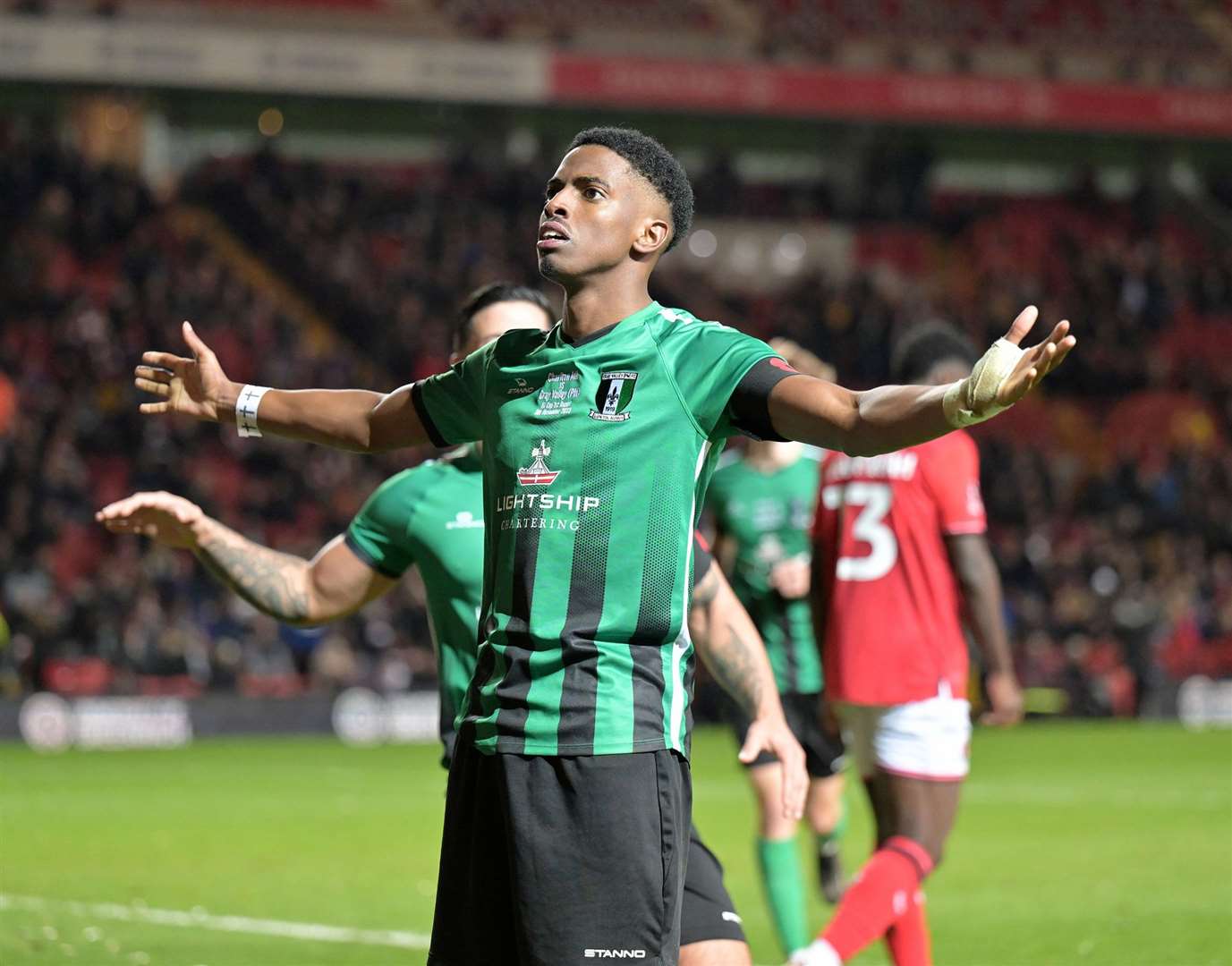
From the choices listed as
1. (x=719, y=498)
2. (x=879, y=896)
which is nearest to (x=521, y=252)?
(x=719, y=498)

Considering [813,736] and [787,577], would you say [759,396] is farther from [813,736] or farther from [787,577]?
[813,736]

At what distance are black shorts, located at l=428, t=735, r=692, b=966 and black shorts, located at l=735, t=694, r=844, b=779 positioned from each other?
16.2ft

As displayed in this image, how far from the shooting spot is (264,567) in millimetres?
5406

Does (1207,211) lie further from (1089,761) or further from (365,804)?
(365,804)

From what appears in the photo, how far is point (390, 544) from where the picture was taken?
5656 mm

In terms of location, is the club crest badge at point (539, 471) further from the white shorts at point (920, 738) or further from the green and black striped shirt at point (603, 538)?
the white shorts at point (920, 738)

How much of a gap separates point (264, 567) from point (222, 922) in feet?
13.9

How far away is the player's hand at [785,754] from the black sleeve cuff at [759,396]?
109 cm

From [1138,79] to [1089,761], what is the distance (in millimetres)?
17277

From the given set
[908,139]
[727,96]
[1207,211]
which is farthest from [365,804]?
[1207,211]

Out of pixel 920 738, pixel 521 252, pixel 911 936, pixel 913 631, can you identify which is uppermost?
pixel 521 252

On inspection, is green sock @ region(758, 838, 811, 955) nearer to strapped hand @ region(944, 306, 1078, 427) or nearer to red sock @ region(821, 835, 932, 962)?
red sock @ region(821, 835, 932, 962)

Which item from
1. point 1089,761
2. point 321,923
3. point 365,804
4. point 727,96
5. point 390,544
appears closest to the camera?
point 390,544

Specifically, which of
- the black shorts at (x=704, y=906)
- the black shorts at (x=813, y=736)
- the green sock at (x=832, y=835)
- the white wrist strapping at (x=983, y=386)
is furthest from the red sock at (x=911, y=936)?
the white wrist strapping at (x=983, y=386)
